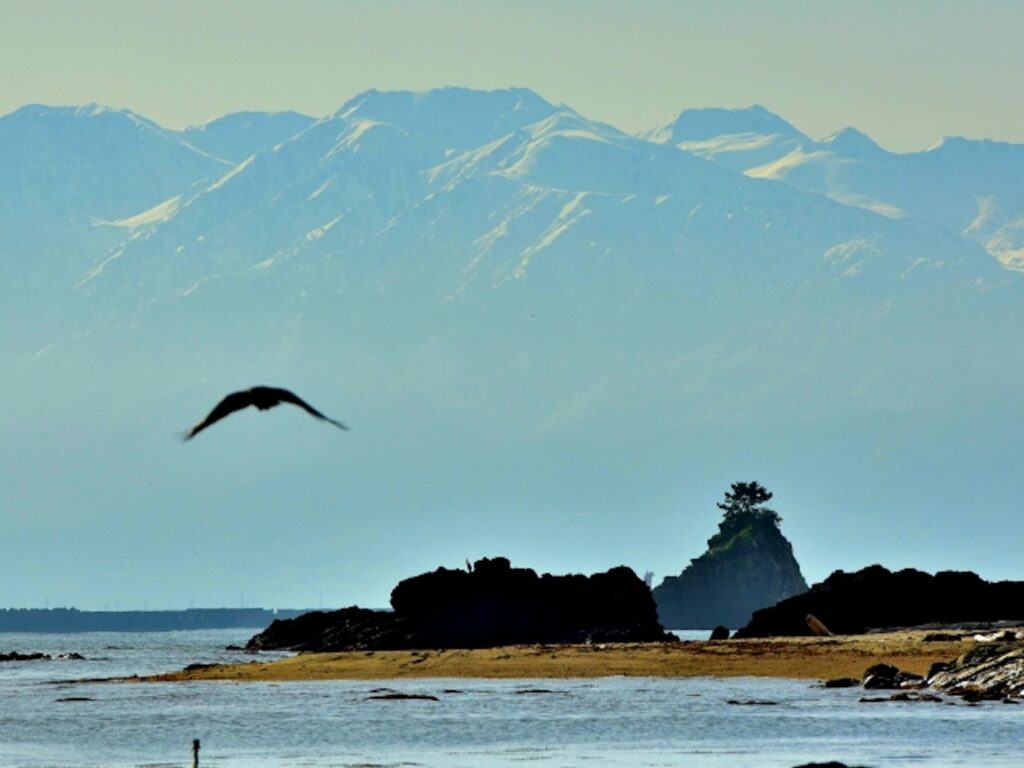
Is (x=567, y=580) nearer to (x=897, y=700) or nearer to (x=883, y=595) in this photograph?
(x=883, y=595)

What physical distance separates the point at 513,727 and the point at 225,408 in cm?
3617

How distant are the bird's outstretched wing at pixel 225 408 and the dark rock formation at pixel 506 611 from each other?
290 ft

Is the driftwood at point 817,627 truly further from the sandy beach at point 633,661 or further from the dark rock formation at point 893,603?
the sandy beach at point 633,661

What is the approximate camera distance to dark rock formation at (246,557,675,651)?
128m

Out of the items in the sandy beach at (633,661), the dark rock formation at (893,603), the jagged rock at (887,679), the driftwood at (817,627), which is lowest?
the jagged rock at (887,679)

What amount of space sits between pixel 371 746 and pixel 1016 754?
62.5 ft

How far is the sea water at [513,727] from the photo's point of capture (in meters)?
61.8

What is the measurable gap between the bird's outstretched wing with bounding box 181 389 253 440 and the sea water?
2366 cm

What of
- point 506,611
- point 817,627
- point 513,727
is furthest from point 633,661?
point 513,727

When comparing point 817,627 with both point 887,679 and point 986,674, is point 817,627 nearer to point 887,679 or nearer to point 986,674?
point 887,679

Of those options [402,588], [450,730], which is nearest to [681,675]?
[450,730]

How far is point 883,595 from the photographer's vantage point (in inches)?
4742

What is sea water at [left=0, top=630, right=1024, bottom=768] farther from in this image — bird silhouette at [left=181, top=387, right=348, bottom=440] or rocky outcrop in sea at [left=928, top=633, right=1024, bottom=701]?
bird silhouette at [left=181, top=387, right=348, bottom=440]

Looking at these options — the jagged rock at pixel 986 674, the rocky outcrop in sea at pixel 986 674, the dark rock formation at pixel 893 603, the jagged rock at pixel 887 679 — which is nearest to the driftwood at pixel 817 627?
the dark rock formation at pixel 893 603
